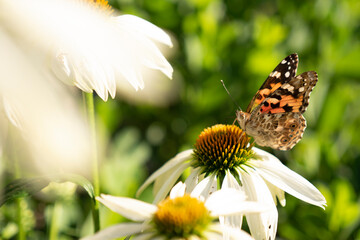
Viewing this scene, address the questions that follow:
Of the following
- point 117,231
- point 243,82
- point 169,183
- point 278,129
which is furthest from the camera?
point 243,82

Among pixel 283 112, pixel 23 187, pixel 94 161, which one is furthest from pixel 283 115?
pixel 23 187

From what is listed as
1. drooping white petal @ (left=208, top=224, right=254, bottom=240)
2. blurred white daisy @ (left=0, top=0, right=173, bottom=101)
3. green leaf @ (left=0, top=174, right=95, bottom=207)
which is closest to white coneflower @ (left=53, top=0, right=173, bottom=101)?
blurred white daisy @ (left=0, top=0, right=173, bottom=101)

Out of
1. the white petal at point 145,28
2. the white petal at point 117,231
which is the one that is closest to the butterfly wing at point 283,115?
the white petal at point 145,28

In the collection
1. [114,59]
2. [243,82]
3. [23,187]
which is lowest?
[243,82]

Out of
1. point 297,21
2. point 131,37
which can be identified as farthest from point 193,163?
point 297,21

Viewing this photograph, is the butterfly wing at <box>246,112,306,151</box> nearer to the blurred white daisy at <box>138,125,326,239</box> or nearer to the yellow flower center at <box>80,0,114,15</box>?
the blurred white daisy at <box>138,125,326,239</box>

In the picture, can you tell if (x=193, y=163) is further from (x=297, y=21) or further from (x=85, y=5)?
(x=297, y=21)

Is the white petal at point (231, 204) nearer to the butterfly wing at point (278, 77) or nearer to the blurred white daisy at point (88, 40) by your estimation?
the blurred white daisy at point (88, 40)

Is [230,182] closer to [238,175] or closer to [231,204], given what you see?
[238,175]
